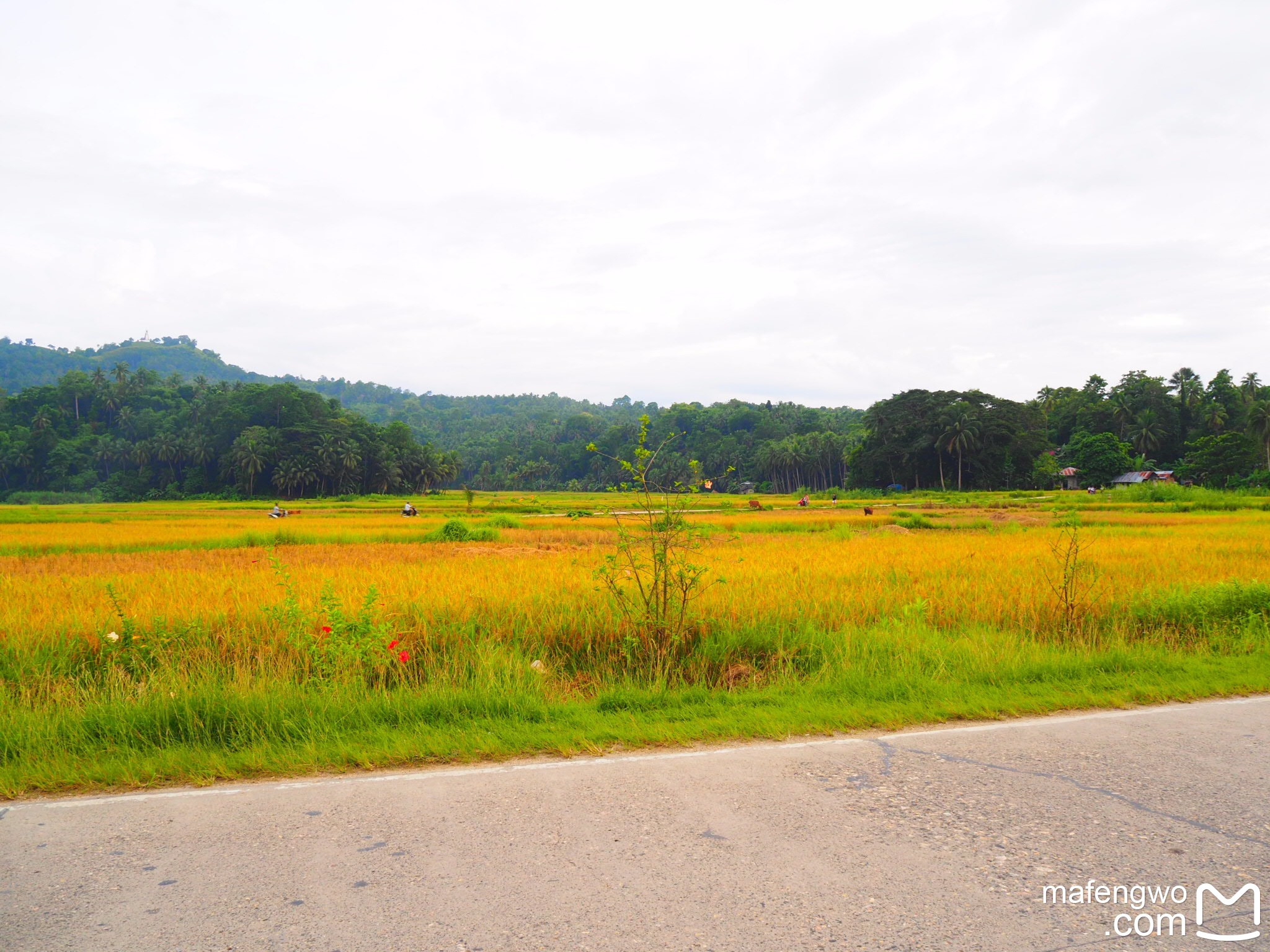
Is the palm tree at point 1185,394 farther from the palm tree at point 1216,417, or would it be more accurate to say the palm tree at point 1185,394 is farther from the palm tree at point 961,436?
the palm tree at point 961,436

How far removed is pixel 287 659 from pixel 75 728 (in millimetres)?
1787

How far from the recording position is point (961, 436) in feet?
233

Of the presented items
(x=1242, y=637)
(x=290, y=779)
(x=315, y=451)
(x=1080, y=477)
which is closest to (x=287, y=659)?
(x=290, y=779)

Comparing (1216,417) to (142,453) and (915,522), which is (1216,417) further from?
(142,453)

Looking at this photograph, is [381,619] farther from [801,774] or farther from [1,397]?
[1,397]

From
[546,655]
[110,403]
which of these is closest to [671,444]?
[546,655]

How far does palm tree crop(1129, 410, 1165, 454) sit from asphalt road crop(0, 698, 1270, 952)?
89.1 meters

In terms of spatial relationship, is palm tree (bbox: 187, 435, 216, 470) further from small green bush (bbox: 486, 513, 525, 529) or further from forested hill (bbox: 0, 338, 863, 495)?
small green bush (bbox: 486, 513, 525, 529)

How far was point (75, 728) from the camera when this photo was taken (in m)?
4.97

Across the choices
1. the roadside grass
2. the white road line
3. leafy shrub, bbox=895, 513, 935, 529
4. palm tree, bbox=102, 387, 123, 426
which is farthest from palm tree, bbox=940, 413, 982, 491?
palm tree, bbox=102, 387, 123, 426

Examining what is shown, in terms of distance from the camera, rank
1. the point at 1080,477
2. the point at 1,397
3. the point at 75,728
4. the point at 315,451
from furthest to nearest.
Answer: the point at 1,397 < the point at 315,451 < the point at 1080,477 < the point at 75,728

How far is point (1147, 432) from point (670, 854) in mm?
92051

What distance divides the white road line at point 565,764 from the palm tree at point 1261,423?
71.6 m

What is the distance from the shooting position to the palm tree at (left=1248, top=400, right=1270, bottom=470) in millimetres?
59438
